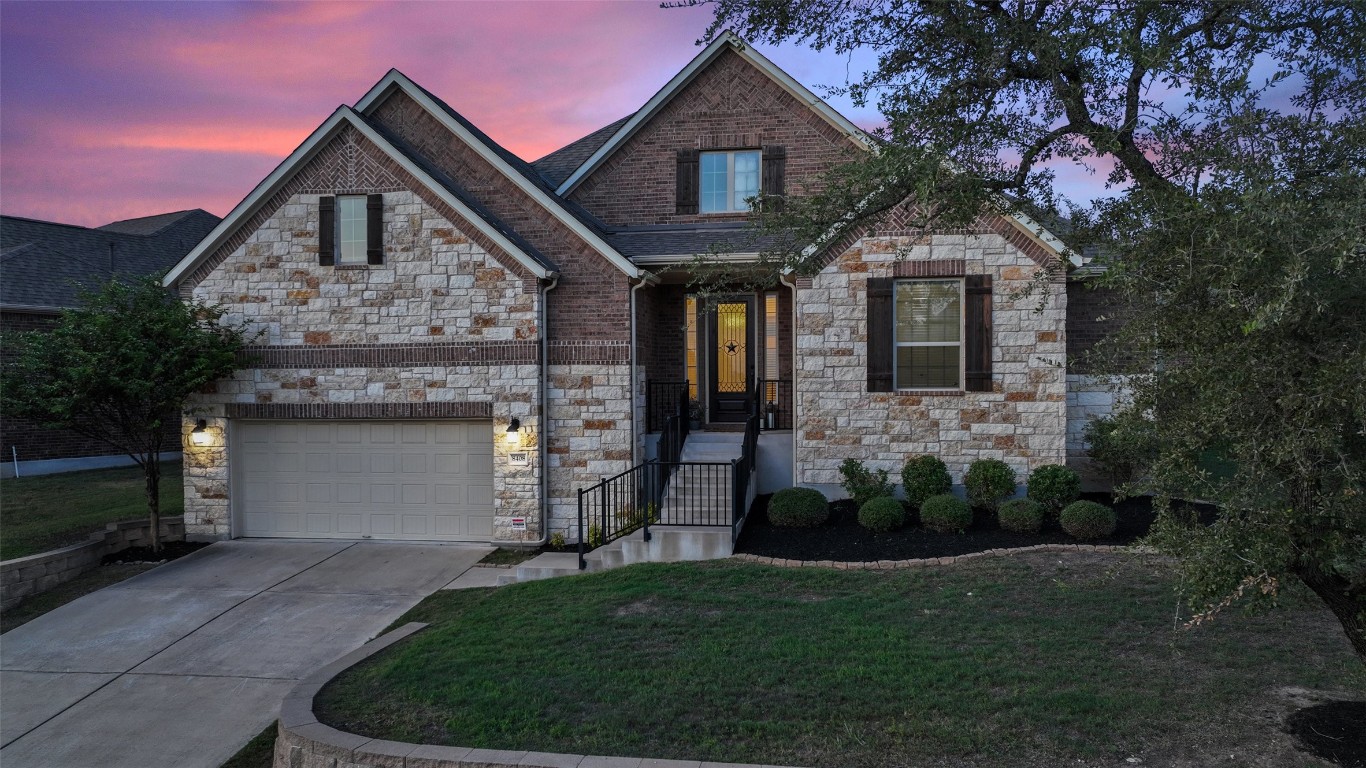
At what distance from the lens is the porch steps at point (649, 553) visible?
31.9 feet

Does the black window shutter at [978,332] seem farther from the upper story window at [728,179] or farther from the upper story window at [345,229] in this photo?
the upper story window at [345,229]

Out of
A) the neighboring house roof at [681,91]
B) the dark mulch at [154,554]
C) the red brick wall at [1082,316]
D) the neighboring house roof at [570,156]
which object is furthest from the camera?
the neighboring house roof at [570,156]

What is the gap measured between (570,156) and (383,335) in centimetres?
601

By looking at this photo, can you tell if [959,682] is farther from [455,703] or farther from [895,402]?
[895,402]

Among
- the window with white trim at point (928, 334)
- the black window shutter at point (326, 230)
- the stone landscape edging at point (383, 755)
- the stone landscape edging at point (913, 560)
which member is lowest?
the stone landscape edging at point (383, 755)

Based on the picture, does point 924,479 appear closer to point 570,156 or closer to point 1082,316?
point 1082,316

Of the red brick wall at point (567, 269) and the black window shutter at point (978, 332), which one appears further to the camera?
the red brick wall at point (567, 269)

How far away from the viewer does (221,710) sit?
6824 mm

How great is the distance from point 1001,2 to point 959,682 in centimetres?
512

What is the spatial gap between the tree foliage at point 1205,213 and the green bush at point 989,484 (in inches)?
209

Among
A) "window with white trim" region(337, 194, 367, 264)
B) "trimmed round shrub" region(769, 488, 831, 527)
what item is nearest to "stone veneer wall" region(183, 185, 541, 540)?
"window with white trim" region(337, 194, 367, 264)

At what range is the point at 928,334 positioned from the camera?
1188 cm

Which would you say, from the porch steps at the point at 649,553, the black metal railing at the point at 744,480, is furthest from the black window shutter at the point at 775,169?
the porch steps at the point at 649,553

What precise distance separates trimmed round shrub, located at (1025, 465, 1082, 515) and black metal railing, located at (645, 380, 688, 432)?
5329 millimetres
